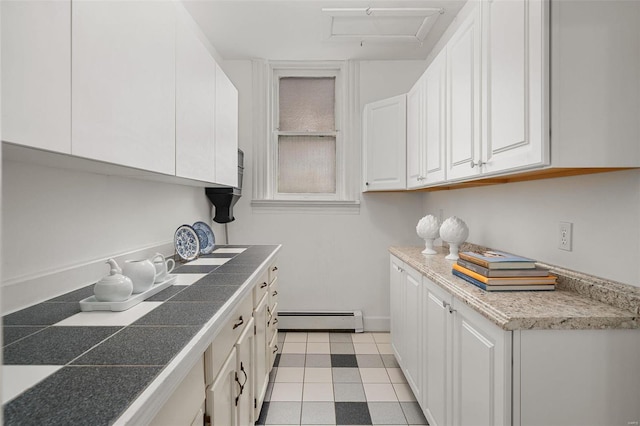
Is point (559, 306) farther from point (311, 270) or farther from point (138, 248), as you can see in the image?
point (311, 270)

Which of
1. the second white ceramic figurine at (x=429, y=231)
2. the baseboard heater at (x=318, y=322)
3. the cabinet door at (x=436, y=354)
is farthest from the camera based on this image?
the baseboard heater at (x=318, y=322)

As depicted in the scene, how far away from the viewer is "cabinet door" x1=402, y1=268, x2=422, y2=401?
2.08 m

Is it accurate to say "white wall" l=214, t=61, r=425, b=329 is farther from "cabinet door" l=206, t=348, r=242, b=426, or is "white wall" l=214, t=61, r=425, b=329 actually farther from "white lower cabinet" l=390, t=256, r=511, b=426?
"cabinet door" l=206, t=348, r=242, b=426

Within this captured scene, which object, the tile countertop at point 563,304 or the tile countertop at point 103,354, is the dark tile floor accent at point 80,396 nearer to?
the tile countertop at point 103,354

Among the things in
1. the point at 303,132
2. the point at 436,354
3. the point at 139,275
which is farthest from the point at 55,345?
the point at 303,132

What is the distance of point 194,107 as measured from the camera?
1895 millimetres

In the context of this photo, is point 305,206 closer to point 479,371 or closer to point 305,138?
point 305,138

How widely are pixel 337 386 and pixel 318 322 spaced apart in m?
1.03

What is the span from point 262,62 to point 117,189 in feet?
7.21

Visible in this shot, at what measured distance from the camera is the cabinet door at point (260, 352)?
196 centimetres

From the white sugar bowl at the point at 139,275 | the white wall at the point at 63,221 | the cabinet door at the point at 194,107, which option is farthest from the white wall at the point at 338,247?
the white sugar bowl at the point at 139,275

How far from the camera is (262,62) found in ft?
11.5

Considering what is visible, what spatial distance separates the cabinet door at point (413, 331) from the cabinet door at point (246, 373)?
0.90 metres

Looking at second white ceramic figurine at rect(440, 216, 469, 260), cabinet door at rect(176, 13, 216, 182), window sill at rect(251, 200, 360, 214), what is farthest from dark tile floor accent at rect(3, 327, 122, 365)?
window sill at rect(251, 200, 360, 214)
